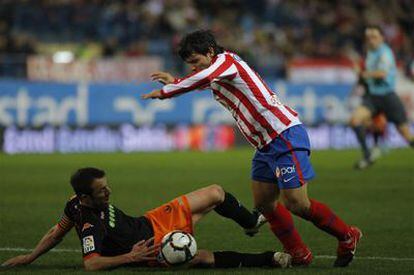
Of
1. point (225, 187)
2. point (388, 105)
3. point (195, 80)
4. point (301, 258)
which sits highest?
point (388, 105)

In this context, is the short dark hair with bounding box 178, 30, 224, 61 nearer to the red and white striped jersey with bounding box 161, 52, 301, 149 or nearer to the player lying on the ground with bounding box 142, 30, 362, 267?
the player lying on the ground with bounding box 142, 30, 362, 267

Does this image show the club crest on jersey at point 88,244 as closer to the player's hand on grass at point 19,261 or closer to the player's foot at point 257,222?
the player's hand on grass at point 19,261

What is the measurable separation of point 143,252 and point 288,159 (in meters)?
1.32

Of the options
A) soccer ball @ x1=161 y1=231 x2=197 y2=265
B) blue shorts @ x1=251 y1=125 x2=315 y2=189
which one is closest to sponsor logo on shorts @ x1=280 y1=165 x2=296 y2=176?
blue shorts @ x1=251 y1=125 x2=315 y2=189

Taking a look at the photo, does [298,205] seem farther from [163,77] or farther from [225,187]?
[225,187]

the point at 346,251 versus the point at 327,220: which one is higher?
the point at 327,220

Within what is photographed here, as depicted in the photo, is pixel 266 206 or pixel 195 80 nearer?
pixel 195 80

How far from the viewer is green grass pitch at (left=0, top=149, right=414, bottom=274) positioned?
28.2 ft

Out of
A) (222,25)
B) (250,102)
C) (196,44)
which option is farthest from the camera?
(222,25)

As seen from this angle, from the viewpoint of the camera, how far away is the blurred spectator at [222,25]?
25.4 metres

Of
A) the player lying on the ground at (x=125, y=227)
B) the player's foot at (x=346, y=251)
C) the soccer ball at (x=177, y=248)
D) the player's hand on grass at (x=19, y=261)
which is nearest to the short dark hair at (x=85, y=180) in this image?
the player lying on the ground at (x=125, y=227)

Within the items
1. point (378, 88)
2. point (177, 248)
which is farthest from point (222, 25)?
point (177, 248)

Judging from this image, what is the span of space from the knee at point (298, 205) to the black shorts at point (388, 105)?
9.68 metres

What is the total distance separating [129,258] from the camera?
24.2 ft
